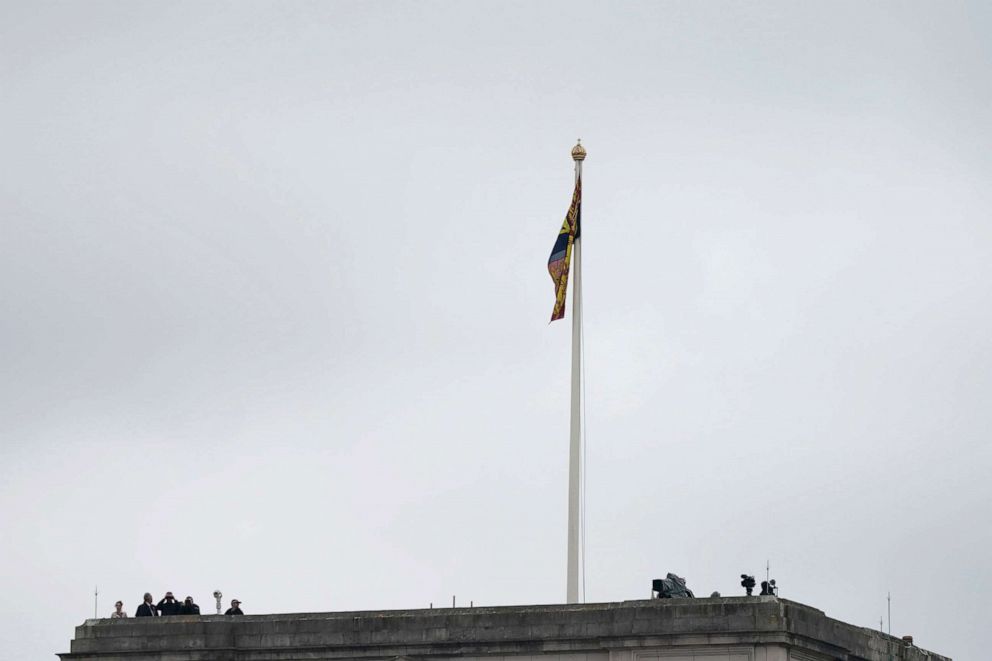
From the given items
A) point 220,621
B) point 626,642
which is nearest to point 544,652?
point 626,642

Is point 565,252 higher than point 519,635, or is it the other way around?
point 565,252

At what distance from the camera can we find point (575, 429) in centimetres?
13562

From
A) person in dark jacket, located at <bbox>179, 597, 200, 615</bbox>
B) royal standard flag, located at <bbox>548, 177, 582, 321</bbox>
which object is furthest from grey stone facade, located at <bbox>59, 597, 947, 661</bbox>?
royal standard flag, located at <bbox>548, 177, 582, 321</bbox>

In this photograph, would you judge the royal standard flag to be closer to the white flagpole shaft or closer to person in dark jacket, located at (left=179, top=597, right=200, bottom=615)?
the white flagpole shaft

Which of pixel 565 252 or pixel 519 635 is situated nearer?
pixel 519 635

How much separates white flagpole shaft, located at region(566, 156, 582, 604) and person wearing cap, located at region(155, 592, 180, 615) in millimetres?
14095

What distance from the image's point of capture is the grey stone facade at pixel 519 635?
122 m

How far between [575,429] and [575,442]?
0.54 m

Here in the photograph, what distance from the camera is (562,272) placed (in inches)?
5507

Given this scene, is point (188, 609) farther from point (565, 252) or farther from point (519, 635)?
point (565, 252)

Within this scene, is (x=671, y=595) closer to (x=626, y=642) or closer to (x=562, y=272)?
(x=626, y=642)

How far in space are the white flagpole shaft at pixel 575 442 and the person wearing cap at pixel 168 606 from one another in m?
A: 14.1

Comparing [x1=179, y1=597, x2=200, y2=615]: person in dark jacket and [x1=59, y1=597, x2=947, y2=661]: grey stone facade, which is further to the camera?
[x1=179, y1=597, x2=200, y2=615]: person in dark jacket

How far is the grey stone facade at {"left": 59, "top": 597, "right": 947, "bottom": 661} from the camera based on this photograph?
121875 mm
